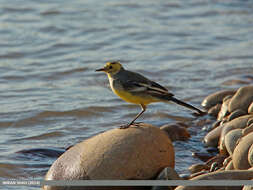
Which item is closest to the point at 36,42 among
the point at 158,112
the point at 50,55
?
the point at 50,55

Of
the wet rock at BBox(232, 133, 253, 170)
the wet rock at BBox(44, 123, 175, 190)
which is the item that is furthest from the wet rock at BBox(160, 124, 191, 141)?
the wet rock at BBox(232, 133, 253, 170)

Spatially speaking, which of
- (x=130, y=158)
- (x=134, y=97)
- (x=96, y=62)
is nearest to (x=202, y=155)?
(x=134, y=97)

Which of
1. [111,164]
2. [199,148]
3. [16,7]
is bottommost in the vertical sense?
[199,148]

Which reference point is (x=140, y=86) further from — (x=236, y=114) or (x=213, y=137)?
(x=236, y=114)

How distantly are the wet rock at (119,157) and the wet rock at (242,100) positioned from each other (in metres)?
2.91

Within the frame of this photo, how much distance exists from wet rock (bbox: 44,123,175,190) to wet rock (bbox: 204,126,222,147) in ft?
6.74

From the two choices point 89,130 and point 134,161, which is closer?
point 134,161

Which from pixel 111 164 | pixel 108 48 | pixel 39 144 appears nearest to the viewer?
pixel 111 164

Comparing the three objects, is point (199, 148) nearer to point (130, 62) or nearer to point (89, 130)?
point (89, 130)

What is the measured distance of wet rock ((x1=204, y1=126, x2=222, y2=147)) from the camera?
931 centimetres

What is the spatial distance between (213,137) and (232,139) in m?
1.32

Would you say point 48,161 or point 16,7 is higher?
point 16,7

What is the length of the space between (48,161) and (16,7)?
1145 cm

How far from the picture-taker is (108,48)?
15680 millimetres
